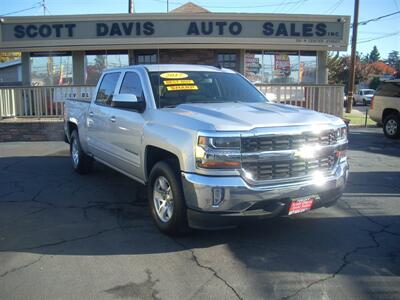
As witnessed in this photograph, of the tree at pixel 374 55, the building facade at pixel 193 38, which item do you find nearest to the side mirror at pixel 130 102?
the building facade at pixel 193 38

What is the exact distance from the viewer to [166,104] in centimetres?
561

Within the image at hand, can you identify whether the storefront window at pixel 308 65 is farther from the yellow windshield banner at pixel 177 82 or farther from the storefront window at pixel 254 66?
the yellow windshield banner at pixel 177 82

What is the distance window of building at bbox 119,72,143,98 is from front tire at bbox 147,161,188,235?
4.17 ft

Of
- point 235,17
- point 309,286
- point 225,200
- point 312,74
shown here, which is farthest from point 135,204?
point 312,74

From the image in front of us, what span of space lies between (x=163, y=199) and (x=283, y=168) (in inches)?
54.7

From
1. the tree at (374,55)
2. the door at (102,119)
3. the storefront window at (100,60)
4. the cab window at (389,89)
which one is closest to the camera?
the door at (102,119)

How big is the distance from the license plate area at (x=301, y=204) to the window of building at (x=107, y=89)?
11.1 feet

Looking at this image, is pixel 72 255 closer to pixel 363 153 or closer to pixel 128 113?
pixel 128 113

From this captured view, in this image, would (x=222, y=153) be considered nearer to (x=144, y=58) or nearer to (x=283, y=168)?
(x=283, y=168)

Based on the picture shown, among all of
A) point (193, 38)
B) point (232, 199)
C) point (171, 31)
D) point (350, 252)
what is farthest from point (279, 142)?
point (171, 31)

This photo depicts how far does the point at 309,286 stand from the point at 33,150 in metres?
9.60

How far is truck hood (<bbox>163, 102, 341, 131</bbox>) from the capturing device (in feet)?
14.8

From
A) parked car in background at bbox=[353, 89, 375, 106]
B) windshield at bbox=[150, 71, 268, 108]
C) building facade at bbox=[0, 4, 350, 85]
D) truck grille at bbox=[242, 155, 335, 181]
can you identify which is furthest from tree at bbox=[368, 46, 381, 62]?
truck grille at bbox=[242, 155, 335, 181]

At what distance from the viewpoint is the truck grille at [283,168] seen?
448 centimetres
